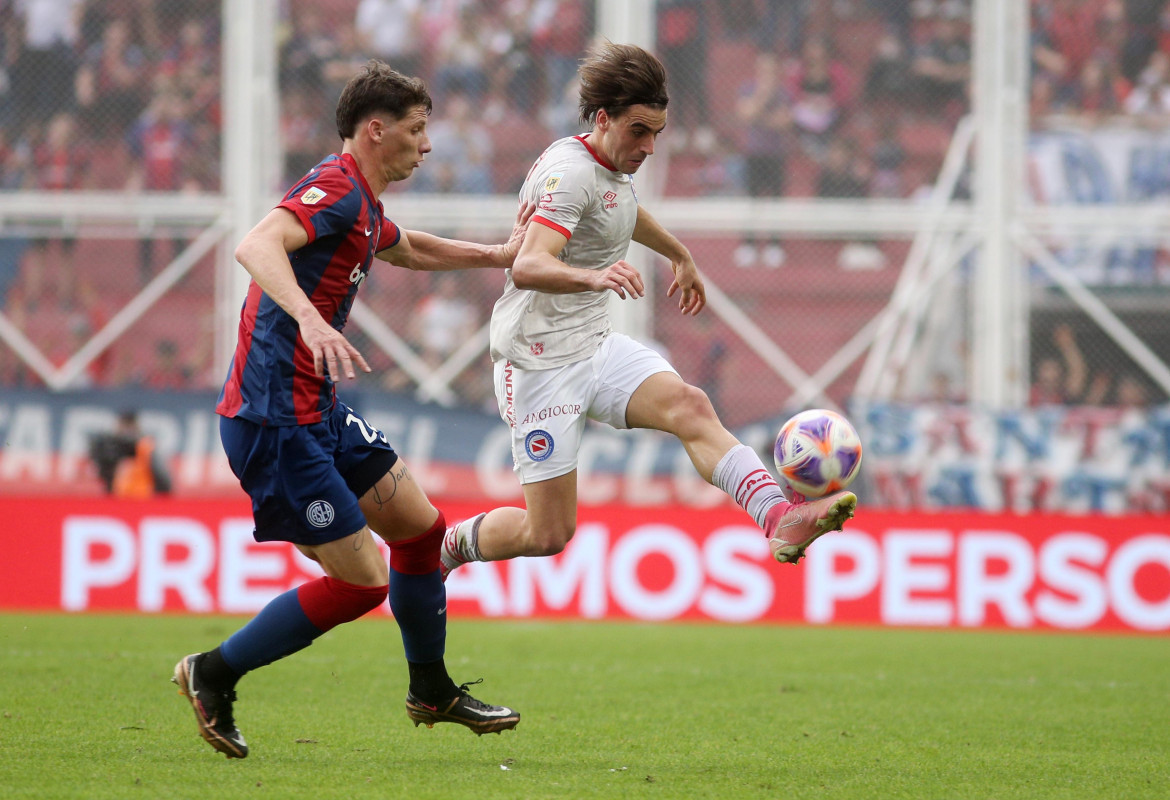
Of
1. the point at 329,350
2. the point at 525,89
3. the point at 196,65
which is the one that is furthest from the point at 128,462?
the point at 329,350

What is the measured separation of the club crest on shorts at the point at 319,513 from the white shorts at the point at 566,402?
44.9 inches

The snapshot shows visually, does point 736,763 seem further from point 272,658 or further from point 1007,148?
point 1007,148

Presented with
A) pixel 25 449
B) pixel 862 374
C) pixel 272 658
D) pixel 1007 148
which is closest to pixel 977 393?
pixel 862 374

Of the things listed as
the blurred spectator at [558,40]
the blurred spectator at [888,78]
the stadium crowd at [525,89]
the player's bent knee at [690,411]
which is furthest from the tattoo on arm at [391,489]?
the blurred spectator at [888,78]

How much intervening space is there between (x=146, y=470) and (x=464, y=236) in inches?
136

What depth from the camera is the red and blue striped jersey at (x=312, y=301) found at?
4516 mm

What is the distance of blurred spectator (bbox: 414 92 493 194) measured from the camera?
42.3 feet

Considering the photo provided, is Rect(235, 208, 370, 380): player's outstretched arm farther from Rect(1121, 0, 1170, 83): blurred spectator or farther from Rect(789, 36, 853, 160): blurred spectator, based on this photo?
Rect(1121, 0, 1170, 83): blurred spectator

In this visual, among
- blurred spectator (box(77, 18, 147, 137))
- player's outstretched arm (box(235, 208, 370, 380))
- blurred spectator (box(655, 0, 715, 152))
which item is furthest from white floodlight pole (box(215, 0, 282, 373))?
player's outstretched arm (box(235, 208, 370, 380))

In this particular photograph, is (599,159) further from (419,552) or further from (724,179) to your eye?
(724,179)

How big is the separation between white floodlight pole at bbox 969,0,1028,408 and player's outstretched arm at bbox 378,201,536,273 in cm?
807

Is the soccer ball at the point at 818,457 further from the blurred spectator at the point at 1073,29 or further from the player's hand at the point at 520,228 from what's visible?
the blurred spectator at the point at 1073,29

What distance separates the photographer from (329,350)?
408 cm

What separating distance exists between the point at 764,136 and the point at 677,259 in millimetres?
7555
